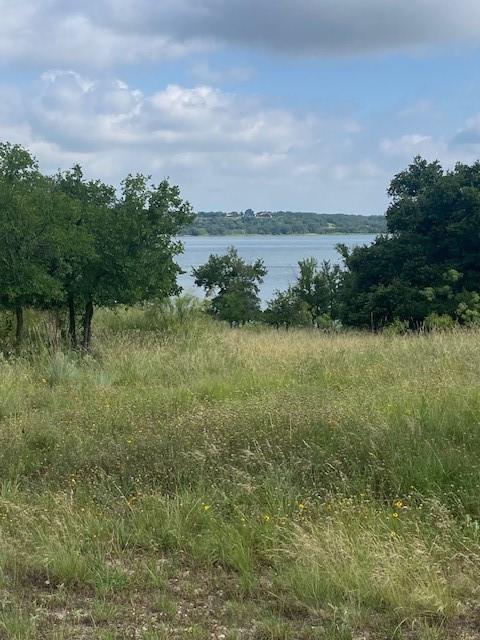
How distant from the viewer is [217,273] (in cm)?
4366

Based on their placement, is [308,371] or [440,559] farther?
[308,371]

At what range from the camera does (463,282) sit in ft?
87.7

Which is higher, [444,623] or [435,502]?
[435,502]

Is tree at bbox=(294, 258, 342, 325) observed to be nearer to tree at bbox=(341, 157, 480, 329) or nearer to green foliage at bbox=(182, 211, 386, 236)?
tree at bbox=(341, 157, 480, 329)

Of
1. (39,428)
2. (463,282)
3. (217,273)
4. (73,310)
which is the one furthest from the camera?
(217,273)

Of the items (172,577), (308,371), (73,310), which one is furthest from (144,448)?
(73,310)

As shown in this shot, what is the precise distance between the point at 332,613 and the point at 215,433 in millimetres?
2728

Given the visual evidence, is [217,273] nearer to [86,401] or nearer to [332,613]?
[86,401]

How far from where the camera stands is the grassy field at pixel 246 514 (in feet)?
11.6

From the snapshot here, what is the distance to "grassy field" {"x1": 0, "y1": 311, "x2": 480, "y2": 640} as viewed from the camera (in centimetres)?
352

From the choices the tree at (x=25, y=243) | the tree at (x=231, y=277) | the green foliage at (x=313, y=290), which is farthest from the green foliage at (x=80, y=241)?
the tree at (x=231, y=277)

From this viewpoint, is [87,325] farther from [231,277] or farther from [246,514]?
[231,277]

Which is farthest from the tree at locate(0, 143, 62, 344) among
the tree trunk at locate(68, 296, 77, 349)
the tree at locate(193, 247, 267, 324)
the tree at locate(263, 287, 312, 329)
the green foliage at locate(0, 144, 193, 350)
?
the tree at locate(193, 247, 267, 324)

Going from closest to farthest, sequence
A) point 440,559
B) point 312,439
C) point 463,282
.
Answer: point 440,559
point 312,439
point 463,282
